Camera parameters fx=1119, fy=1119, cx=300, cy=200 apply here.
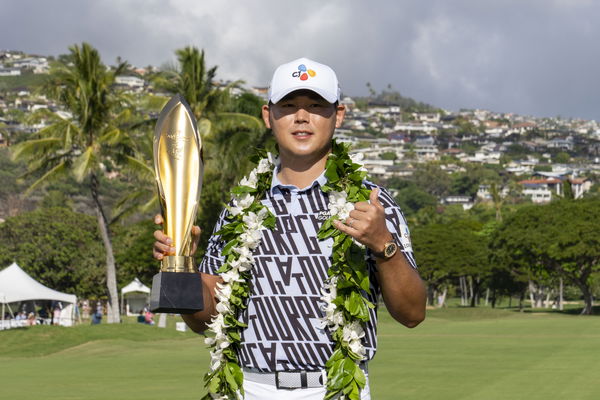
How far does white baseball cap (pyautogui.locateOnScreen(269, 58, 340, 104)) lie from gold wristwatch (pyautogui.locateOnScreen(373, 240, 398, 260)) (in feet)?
2.50

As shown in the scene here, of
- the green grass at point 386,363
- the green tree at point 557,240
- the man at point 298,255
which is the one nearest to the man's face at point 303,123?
the man at point 298,255

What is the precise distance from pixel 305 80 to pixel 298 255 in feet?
2.39

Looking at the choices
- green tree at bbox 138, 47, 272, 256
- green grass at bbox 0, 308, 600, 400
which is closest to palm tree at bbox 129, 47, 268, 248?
green tree at bbox 138, 47, 272, 256

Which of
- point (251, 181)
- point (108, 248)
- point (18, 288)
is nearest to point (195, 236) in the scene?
point (251, 181)

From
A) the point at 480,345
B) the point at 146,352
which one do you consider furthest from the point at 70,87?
the point at 480,345

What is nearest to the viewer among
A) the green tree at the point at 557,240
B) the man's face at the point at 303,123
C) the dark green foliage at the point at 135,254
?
the man's face at the point at 303,123

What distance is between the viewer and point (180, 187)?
4.54 m

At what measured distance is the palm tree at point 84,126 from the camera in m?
43.3

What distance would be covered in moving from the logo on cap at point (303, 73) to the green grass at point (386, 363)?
13.2 m

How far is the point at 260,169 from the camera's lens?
17.0 feet

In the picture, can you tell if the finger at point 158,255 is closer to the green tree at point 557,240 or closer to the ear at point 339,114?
the ear at point 339,114

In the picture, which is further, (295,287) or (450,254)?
(450,254)

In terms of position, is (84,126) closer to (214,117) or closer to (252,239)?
(214,117)

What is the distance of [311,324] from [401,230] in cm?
54
